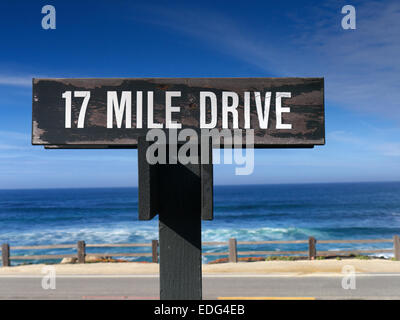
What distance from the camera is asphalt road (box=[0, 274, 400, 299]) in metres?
9.27

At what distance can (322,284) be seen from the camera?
10234mm

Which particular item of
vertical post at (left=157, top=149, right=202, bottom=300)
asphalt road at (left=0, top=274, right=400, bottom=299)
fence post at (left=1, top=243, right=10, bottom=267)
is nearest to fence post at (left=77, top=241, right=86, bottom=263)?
asphalt road at (left=0, top=274, right=400, bottom=299)

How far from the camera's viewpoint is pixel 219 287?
1012 centimetres

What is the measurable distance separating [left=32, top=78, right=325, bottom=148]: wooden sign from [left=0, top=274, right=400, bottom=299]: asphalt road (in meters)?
8.47

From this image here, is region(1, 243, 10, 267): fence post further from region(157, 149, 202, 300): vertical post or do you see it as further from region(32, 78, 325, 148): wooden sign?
region(157, 149, 202, 300): vertical post

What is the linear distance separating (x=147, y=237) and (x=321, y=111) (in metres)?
37.8

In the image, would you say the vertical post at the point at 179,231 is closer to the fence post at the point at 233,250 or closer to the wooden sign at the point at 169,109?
the wooden sign at the point at 169,109

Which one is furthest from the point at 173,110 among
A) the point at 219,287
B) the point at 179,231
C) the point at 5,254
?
the point at 5,254

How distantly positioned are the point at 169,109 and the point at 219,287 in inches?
382

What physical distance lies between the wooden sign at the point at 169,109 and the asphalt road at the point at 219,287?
334 inches

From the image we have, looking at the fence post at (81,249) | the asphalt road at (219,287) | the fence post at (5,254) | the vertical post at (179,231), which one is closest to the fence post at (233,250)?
the asphalt road at (219,287)

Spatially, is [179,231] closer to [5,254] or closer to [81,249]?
[81,249]

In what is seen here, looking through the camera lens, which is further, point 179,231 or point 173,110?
point 173,110
